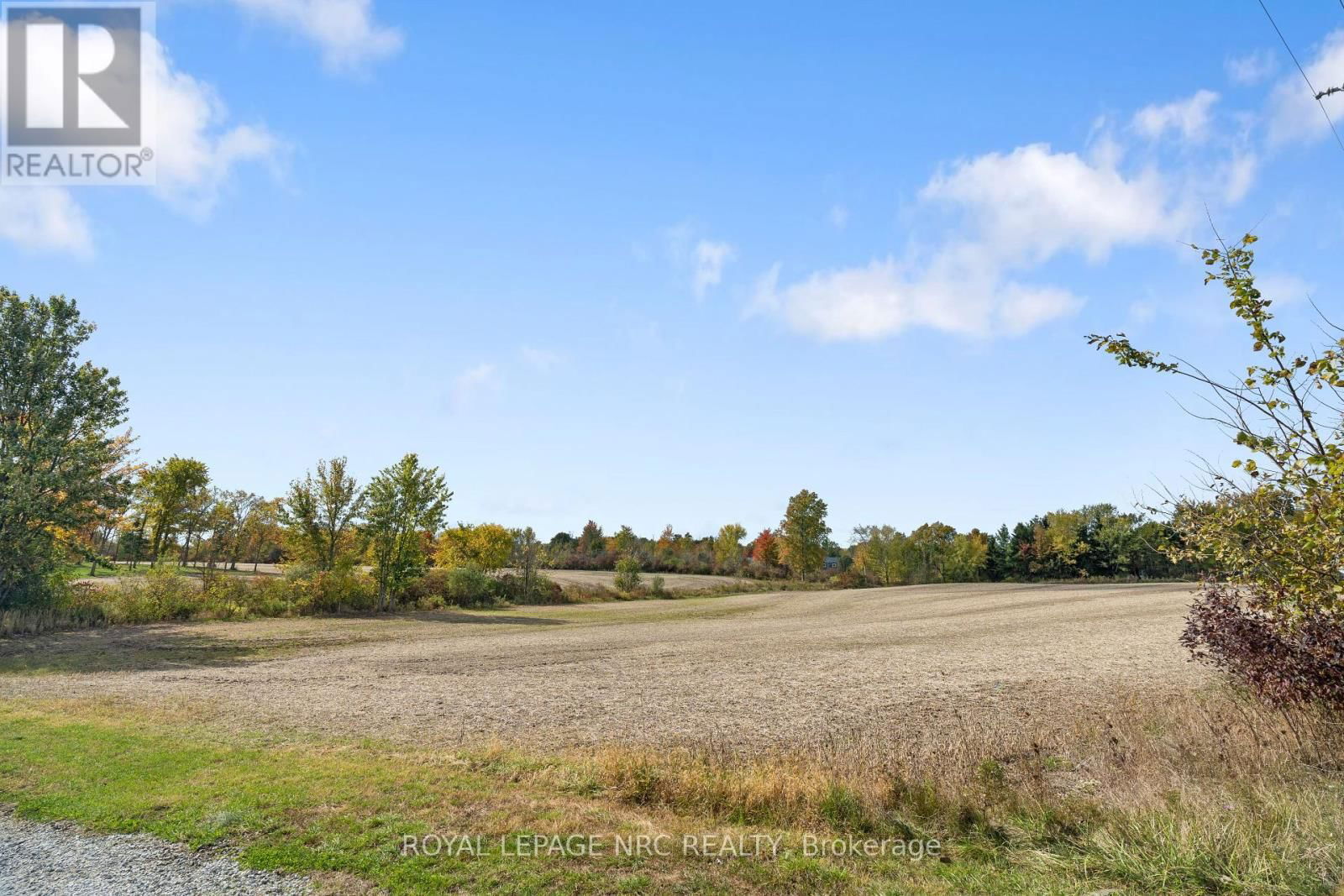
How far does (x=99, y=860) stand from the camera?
7.65 meters

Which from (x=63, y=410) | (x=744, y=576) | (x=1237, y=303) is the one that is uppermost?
(x=63, y=410)

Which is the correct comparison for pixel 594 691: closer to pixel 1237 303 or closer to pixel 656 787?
pixel 656 787

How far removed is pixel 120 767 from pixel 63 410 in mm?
29932

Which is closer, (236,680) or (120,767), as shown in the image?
(120,767)

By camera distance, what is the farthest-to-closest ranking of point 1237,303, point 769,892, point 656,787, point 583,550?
point 583,550
point 656,787
point 1237,303
point 769,892

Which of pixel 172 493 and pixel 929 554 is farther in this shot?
pixel 929 554

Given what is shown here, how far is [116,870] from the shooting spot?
7.40 metres

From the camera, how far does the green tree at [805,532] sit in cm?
9025

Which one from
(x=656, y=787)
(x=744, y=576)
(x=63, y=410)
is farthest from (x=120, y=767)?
(x=744, y=576)

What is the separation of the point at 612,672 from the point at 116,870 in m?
16.8

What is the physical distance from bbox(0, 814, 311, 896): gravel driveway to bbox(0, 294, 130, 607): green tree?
2808 cm

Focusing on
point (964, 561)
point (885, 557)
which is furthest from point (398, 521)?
point (964, 561)

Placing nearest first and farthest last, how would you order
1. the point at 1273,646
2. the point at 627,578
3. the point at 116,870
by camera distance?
1. the point at 116,870
2. the point at 1273,646
3. the point at 627,578

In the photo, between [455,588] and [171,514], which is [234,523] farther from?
[455,588]
